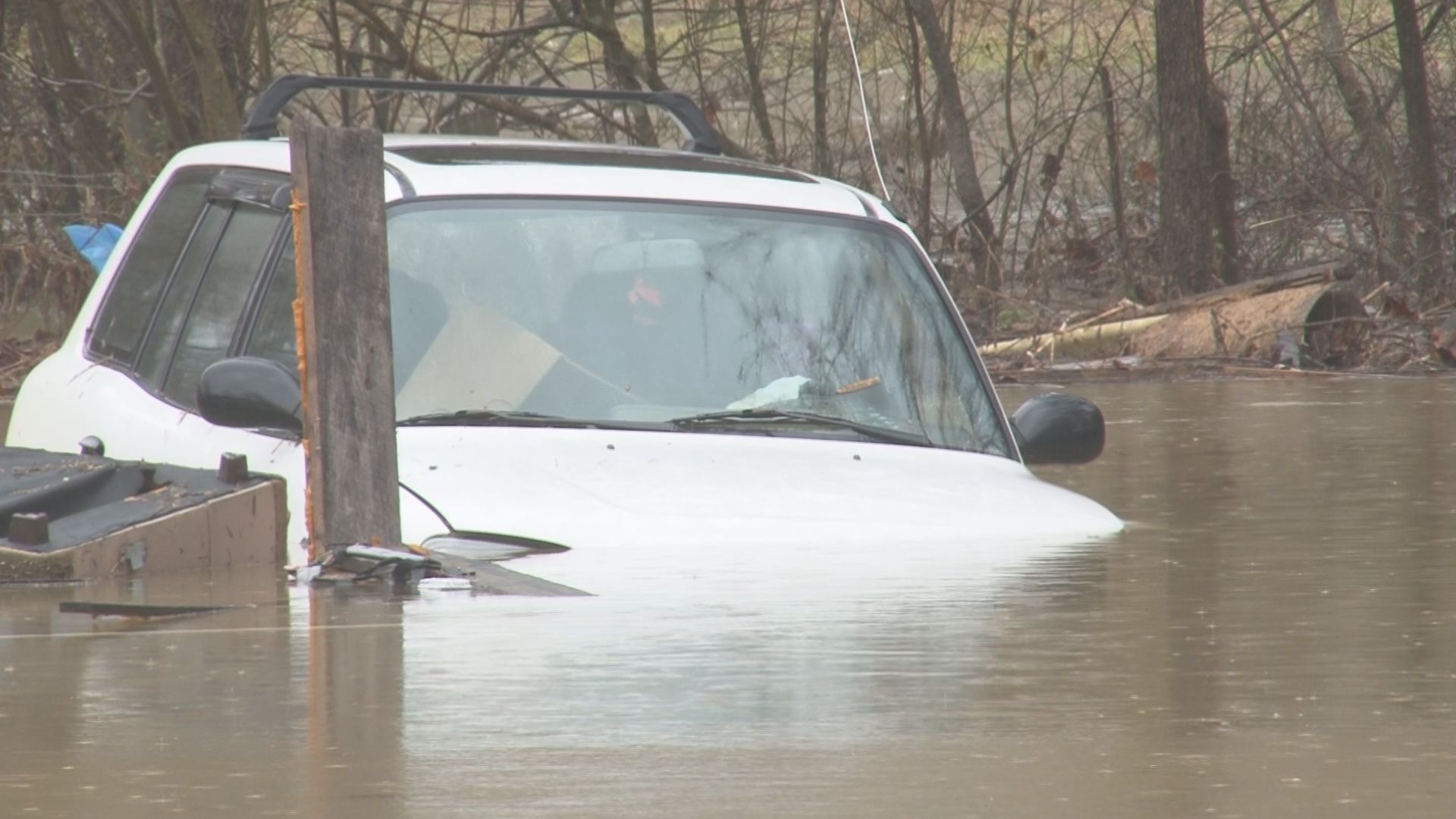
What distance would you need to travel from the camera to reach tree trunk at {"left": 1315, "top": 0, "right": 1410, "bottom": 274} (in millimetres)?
15914

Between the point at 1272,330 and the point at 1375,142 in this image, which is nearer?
the point at 1272,330

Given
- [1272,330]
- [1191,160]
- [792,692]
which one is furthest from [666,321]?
[1191,160]

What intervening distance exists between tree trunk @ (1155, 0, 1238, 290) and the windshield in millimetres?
10644

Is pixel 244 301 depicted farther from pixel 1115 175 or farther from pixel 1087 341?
pixel 1115 175

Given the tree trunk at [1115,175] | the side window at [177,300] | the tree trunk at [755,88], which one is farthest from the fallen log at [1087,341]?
the side window at [177,300]

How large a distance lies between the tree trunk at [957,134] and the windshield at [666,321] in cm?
1123

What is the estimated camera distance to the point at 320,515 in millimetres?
4875

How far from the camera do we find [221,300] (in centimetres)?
605

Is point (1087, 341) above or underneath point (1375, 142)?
underneath

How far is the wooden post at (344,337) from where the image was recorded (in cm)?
478

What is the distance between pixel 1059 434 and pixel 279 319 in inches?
72.6

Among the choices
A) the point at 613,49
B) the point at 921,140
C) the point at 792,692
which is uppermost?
the point at 613,49

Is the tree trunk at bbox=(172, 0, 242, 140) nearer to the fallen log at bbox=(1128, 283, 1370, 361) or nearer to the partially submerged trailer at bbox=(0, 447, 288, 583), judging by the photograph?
the fallen log at bbox=(1128, 283, 1370, 361)

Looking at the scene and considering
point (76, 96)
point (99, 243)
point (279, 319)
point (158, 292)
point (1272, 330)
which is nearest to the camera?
point (279, 319)
